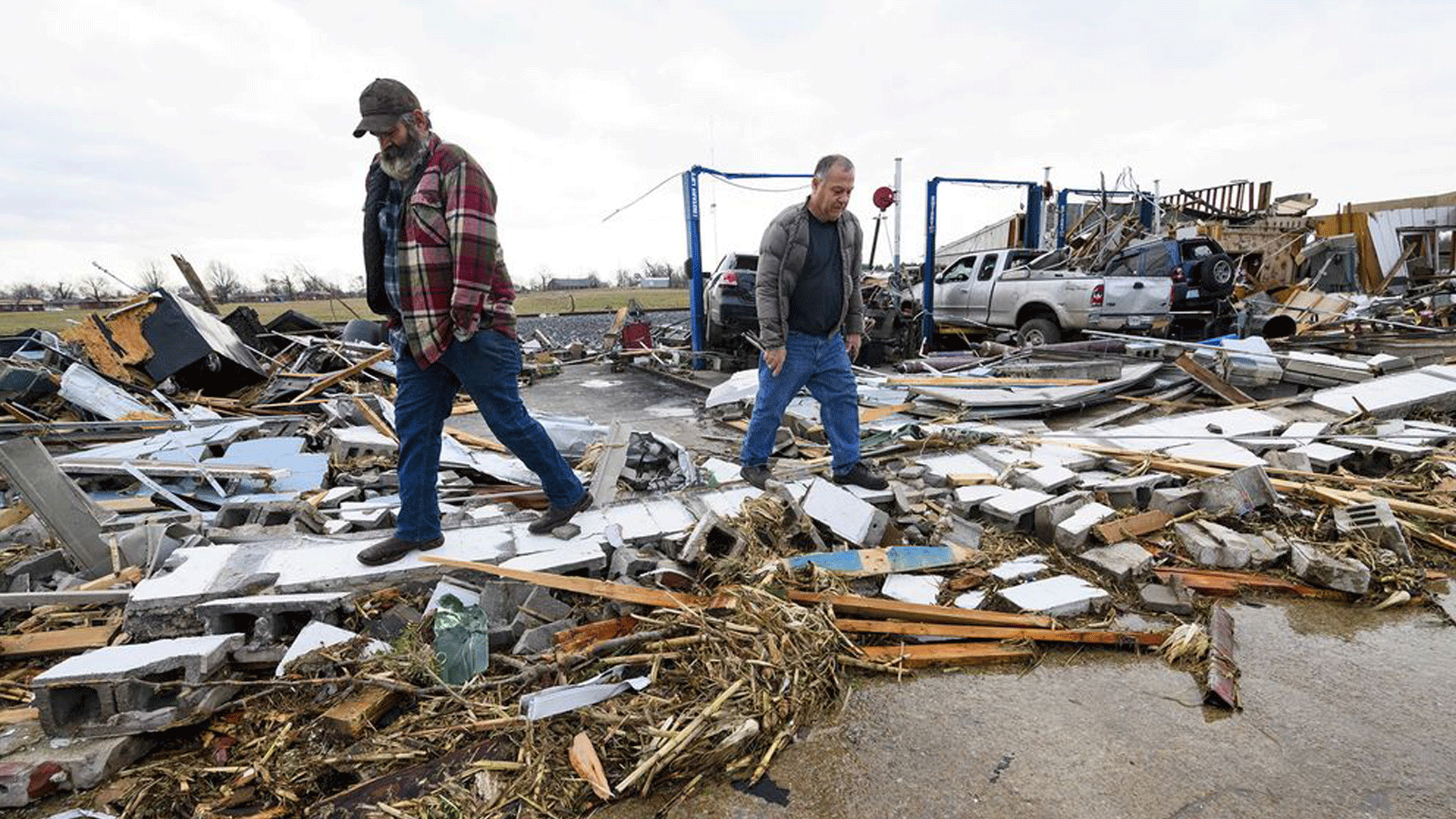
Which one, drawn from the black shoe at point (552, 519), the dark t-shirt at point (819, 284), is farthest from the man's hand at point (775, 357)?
the black shoe at point (552, 519)

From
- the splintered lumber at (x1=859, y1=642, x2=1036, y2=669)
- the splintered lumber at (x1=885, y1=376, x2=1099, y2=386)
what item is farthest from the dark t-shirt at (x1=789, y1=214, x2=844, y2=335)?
the splintered lumber at (x1=885, y1=376, x2=1099, y2=386)

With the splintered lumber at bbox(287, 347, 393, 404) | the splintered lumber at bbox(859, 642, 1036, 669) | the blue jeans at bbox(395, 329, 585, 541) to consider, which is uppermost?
the blue jeans at bbox(395, 329, 585, 541)

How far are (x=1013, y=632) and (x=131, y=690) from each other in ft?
9.68

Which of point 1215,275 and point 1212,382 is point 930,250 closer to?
point 1215,275

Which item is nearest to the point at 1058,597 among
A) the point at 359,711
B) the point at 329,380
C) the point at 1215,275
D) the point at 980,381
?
the point at 359,711

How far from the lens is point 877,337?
33.7 ft

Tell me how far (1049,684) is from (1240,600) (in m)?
1.24

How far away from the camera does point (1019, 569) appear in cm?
287

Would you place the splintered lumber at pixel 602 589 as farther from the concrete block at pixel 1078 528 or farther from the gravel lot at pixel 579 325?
the gravel lot at pixel 579 325

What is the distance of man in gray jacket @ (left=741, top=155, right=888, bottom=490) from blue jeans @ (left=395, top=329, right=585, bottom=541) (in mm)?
1431

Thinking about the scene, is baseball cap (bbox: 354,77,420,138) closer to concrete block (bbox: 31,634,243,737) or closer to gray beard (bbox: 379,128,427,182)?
gray beard (bbox: 379,128,427,182)

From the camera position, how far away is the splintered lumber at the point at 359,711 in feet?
6.38

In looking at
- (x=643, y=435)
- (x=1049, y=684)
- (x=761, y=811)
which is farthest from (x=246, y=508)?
(x=1049, y=684)

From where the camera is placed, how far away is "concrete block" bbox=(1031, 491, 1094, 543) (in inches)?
126
